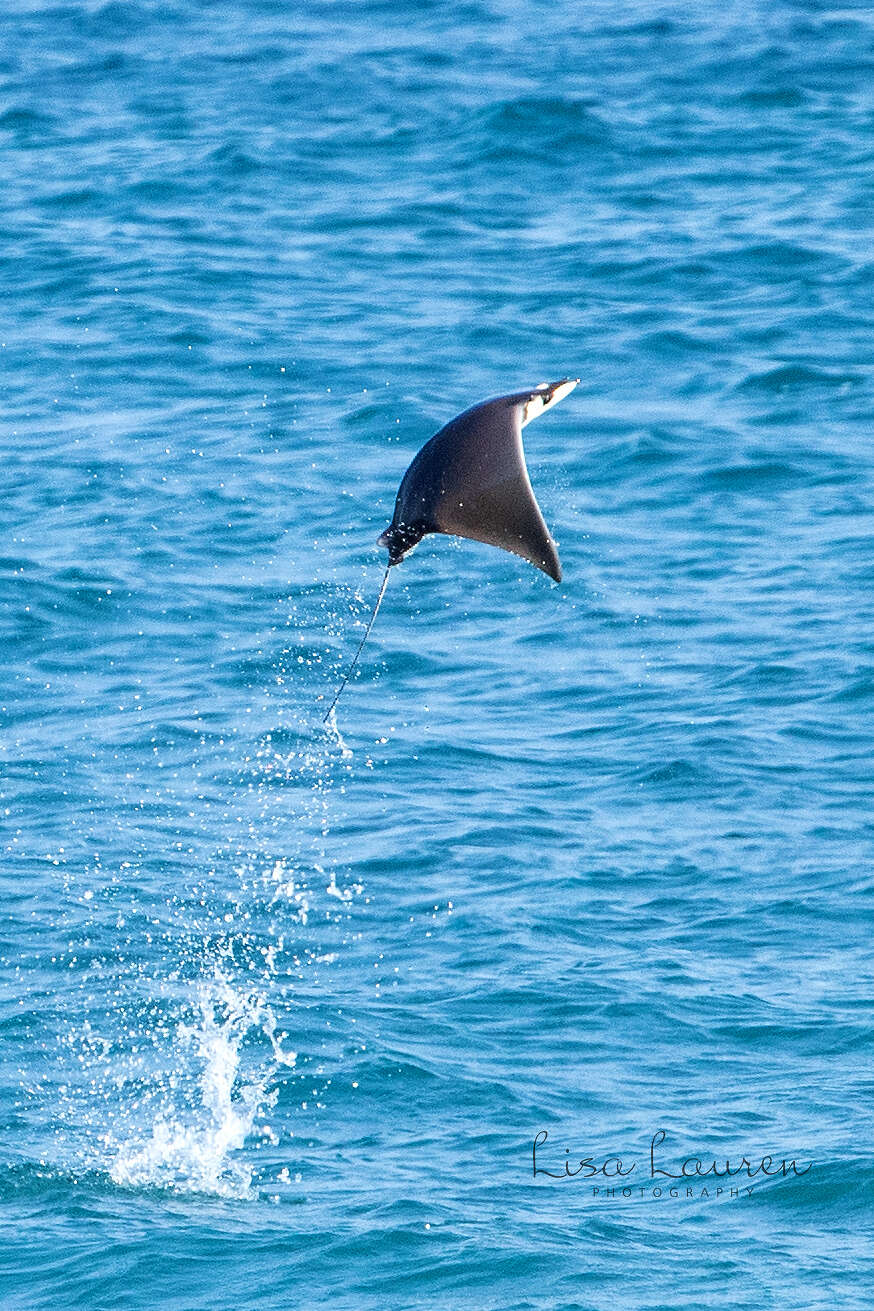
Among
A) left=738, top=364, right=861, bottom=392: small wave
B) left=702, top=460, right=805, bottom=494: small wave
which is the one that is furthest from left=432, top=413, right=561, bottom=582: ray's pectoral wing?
left=738, top=364, right=861, bottom=392: small wave

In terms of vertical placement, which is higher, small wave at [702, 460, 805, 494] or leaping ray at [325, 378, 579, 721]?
leaping ray at [325, 378, 579, 721]

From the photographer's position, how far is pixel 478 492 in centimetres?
816

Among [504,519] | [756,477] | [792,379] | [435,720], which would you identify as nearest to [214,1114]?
[504,519]

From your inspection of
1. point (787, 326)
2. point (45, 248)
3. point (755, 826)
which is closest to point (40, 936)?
point (755, 826)

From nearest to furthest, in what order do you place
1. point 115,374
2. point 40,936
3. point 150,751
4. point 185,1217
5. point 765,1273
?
point 765,1273, point 185,1217, point 40,936, point 150,751, point 115,374

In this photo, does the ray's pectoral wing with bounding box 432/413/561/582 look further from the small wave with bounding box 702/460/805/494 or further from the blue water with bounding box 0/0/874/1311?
the small wave with bounding box 702/460/805/494

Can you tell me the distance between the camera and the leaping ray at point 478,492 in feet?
26.5

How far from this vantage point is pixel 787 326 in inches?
784

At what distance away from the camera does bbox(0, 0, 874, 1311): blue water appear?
31.3 feet

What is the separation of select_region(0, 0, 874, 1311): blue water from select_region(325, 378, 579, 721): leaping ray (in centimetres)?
317

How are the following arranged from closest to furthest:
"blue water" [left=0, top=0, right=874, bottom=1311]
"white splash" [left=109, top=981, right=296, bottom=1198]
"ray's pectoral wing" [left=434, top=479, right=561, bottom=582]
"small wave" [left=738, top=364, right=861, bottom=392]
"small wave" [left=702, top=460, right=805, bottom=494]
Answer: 1. "ray's pectoral wing" [left=434, top=479, right=561, bottom=582]
2. "blue water" [left=0, top=0, right=874, bottom=1311]
3. "white splash" [left=109, top=981, right=296, bottom=1198]
4. "small wave" [left=702, top=460, right=805, bottom=494]
5. "small wave" [left=738, top=364, right=861, bottom=392]

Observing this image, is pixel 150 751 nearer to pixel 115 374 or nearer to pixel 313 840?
pixel 313 840

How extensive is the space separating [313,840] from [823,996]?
3.35 metres

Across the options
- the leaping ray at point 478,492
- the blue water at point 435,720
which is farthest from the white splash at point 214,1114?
the leaping ray at point 478,492
